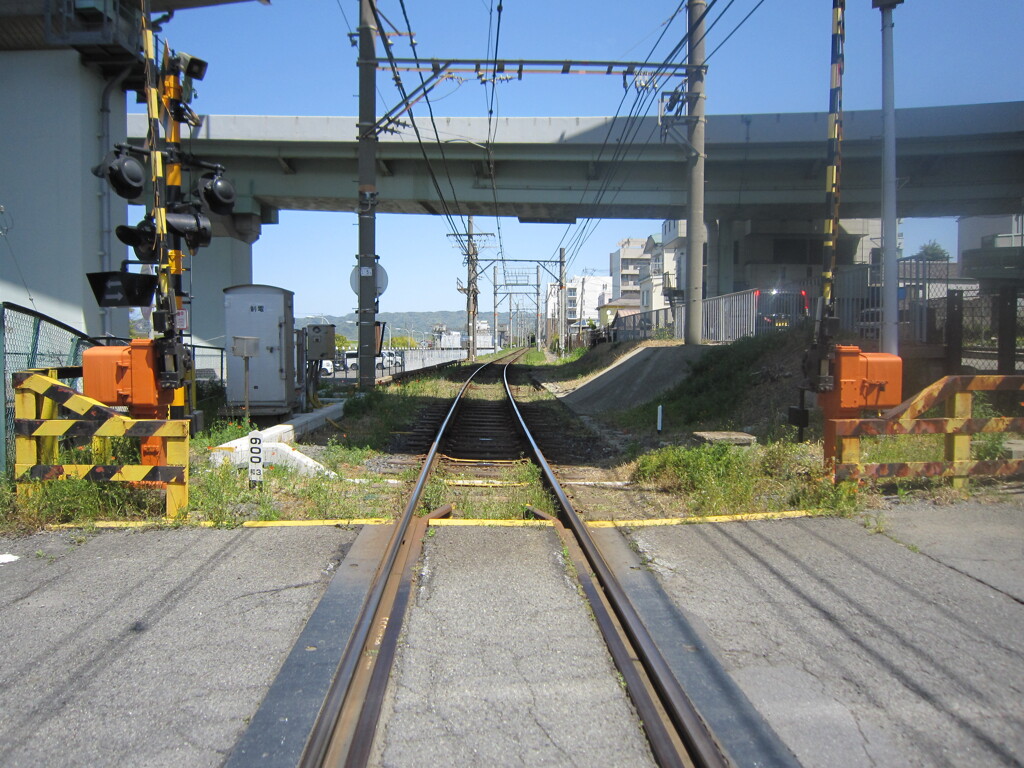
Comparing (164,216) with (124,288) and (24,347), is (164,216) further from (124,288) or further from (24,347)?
(24,347)

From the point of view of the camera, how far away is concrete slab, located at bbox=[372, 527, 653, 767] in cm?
309

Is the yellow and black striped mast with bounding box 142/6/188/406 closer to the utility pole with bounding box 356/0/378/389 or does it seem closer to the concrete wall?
the utility pole with bounding box 356/0/378/389

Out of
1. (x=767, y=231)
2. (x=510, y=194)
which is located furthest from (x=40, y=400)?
(x=767, y=231)

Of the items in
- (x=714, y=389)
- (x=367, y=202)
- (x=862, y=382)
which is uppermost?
(x=367, y=202)

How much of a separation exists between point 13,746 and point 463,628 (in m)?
2.17

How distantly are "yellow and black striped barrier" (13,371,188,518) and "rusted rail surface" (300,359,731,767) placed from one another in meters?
2.10

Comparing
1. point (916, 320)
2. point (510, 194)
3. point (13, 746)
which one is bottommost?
point (13, 746)

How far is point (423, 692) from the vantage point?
354cm

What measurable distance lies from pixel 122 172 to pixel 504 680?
6.20 m

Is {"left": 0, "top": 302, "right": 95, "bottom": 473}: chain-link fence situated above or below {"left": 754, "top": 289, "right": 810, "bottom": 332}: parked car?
below

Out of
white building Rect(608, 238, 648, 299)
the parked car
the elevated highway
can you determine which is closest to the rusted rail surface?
the parked car

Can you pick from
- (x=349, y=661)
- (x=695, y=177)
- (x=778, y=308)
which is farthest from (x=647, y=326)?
(x=349, y=661)

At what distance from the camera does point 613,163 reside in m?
23.0

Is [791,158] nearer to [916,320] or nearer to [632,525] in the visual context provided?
[916,320]
